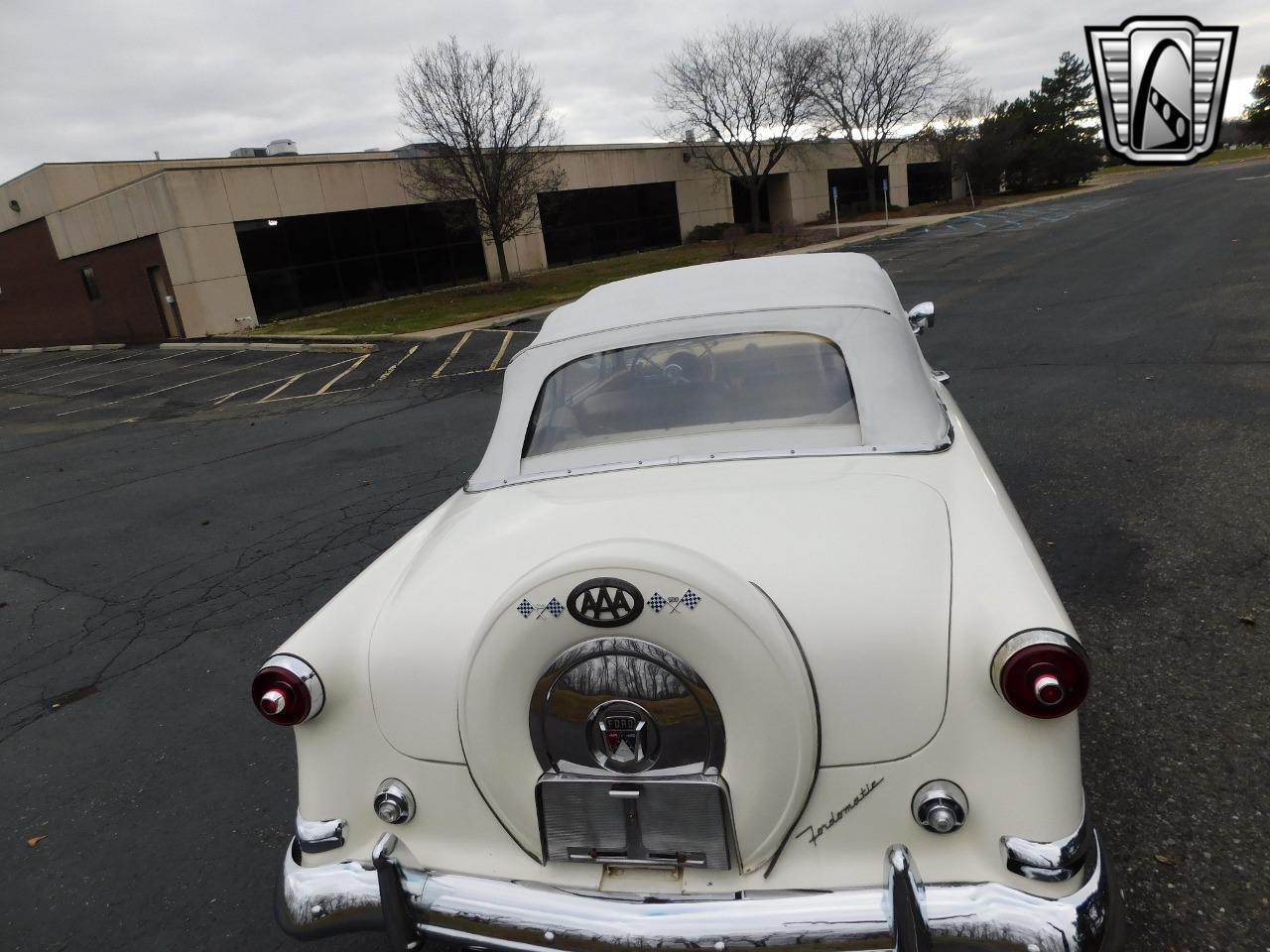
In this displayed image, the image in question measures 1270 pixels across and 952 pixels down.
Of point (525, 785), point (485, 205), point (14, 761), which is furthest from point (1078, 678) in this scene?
point (485, 205)

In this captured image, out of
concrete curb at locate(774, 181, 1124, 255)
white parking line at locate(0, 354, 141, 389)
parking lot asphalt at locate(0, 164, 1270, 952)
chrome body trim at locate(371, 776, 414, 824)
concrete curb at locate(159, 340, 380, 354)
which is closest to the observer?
chrome body trim at locate(371, 776, 414, 824)

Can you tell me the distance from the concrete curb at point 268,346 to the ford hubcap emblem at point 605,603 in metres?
16.3

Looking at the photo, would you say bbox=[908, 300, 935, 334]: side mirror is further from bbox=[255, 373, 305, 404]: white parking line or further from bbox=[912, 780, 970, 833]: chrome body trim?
bbox=[255, 373, 305, 404]: white parking line

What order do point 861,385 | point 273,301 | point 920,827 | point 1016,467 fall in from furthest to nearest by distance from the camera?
1. point 273,301
2. point 1016,467
3. point 861,385
4. point 920,827

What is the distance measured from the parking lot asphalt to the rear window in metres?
1.62

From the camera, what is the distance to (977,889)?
182cm

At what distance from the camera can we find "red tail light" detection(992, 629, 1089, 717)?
1.79 metres

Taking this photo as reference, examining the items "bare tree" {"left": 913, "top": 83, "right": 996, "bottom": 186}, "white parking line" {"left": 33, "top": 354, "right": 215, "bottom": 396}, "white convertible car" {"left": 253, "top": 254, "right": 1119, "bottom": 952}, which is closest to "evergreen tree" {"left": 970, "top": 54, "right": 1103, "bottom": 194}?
"bare tree" {"left": 913, "top": 83, "right": 996, "bottom": 186}

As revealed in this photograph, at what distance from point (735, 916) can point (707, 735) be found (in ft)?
1.26

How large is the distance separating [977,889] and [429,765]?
1.29 meters

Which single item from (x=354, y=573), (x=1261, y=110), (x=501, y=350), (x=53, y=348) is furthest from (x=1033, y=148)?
(x=354, y=573)

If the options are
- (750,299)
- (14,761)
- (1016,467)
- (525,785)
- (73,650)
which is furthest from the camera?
(1016,467)

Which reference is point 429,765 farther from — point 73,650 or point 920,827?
point 73,650

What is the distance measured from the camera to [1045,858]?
5.98 feet
